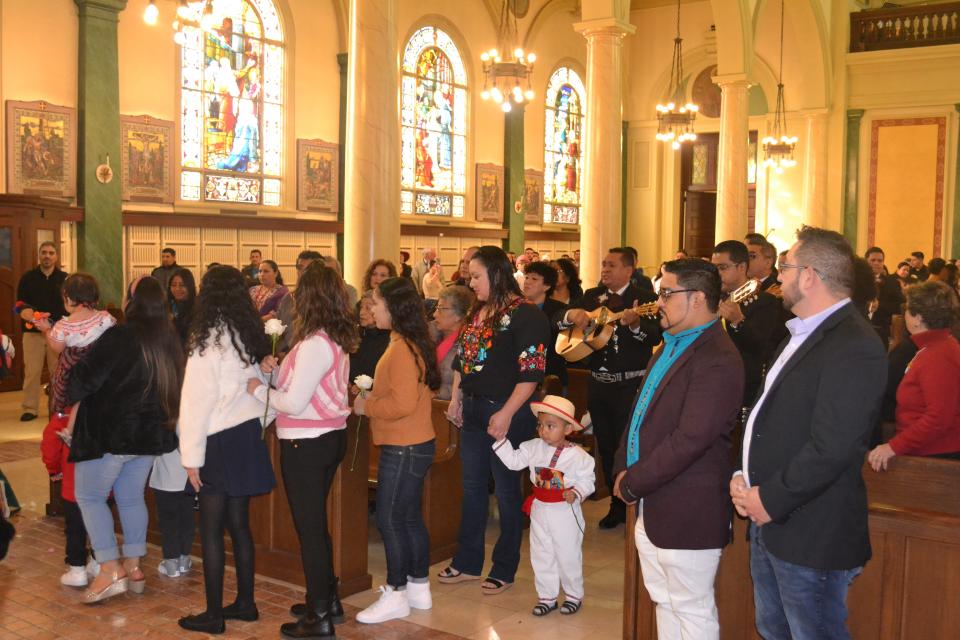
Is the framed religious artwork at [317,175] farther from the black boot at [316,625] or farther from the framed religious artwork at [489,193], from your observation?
the black boot at [316,625]

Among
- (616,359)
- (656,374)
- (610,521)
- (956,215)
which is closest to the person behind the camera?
(656,374)

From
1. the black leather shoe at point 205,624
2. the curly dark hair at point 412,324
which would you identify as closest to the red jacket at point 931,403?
the curly dark hair at point 412,324

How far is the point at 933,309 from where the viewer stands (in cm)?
453

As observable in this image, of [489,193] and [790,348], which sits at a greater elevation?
[489,193]

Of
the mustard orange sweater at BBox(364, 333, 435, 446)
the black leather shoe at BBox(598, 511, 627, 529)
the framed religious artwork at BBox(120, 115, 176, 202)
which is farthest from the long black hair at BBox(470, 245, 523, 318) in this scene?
the framed religious artwork at BBox(120, 115, 176, 202)

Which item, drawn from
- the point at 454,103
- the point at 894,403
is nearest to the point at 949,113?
the point at 454,103

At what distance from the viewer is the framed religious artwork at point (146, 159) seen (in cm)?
1344

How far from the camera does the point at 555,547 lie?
14.9 ft

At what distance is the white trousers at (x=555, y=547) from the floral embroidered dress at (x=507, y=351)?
0.60 meters

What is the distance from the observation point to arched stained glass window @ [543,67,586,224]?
22.1 metres

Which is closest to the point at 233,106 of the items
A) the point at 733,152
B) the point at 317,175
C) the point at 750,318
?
the point at 317,175

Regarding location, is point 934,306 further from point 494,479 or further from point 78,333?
point 78,333

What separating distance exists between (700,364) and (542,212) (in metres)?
18.9

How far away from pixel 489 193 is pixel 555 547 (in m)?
16.0
